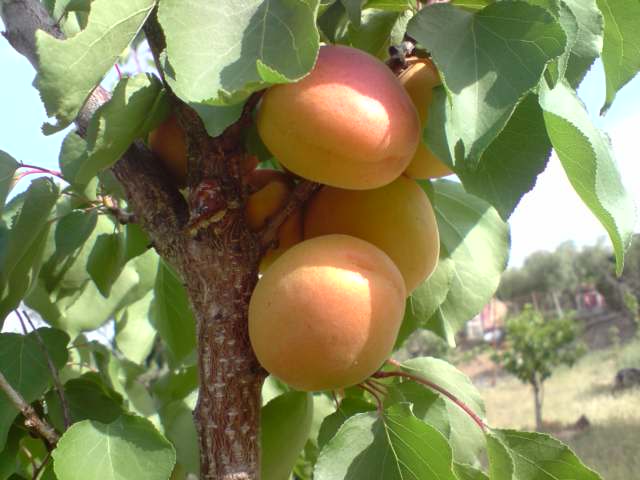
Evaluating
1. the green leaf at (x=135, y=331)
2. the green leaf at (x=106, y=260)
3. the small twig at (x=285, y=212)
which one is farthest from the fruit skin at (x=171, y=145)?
the green leaf at (x=135, y=331)

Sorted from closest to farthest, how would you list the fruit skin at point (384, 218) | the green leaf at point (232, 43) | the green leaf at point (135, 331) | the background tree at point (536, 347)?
1. the green leaf at point (232, 43)
2. the fruit skin at point (384, 218)
3. the green leaf at point (135, 331)
4. the background tree at point (536, 347)

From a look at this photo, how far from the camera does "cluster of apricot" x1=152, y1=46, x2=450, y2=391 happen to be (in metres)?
0.48

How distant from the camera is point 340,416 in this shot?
69 cm

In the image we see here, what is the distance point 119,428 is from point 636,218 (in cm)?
46

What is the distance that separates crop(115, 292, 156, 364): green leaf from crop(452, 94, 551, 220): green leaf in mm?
827

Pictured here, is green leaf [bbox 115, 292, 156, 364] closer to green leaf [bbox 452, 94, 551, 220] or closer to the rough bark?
the rough bark

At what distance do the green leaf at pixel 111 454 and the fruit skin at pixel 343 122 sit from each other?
26cm

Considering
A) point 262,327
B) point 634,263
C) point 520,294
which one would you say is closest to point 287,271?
point 262,327

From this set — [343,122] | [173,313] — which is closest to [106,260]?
[173,313]

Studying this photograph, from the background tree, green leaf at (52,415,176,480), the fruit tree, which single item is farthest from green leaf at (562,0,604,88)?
the background tree

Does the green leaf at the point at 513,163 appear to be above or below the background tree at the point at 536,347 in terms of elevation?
above

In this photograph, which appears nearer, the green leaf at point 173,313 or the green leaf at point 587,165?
the green leaf at point 587,165

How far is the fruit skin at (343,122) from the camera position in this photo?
483 mm

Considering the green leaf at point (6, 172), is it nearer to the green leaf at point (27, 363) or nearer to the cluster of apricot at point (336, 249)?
the green leaf at point (27, 363)
